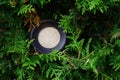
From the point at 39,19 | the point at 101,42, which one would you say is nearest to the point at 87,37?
the point at 101,42

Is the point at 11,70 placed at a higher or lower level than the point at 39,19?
lower

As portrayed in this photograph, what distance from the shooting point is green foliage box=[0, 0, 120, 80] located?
1.58 m

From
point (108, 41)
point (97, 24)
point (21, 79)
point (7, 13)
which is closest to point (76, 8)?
point (97, 24)

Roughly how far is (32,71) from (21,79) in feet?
0.26

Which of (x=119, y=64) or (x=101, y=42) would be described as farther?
(x=101, y=42)

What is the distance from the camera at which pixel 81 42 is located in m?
1.61

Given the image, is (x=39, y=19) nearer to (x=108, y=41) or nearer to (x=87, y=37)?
(x=87, y=37)

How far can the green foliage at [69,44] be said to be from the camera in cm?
158

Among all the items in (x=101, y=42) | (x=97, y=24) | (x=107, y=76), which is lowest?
(x=107, y=76)

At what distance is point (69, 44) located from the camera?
167 cm

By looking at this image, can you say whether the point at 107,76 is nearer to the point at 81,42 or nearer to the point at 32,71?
the point at 81,42

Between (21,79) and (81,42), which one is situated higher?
(81,42)

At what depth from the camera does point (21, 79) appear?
163 centimetres

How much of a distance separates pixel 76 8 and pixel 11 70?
0.54 metres
